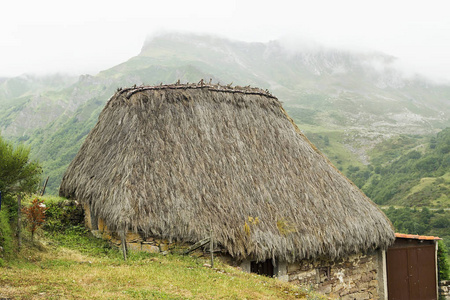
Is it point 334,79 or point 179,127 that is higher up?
point 334,79

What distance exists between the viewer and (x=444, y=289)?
13.6m

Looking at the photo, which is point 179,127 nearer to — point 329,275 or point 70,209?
point 70,209

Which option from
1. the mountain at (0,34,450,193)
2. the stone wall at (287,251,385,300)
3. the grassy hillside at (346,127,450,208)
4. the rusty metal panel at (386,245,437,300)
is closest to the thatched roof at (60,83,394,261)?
the stone wall at (287,251,385,300)

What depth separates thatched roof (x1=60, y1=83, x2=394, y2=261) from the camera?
932cm

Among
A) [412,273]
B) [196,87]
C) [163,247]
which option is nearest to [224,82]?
[196,87]

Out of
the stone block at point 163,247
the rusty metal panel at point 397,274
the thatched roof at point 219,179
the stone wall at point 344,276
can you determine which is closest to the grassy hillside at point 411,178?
the rusty metal panel at point 397,274

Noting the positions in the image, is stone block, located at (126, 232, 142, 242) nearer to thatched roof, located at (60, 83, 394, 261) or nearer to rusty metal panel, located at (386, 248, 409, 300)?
thatched roof, located at (60, 83, 394, 261)

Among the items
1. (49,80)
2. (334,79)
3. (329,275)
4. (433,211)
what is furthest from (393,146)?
(49,80)

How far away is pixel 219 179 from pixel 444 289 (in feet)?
30.1

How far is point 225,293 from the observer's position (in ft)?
22.4

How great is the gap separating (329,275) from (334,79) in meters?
188

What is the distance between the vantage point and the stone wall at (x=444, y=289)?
533 inches

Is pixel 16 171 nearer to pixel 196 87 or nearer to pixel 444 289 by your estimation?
pixel 196 87

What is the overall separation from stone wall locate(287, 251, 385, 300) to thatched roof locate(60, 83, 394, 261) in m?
0.57
